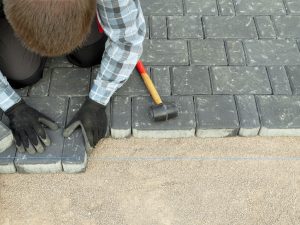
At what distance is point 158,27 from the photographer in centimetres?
332

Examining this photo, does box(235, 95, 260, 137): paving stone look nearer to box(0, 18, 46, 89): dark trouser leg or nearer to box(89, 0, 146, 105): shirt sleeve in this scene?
box(89, 0, 146, 105): shirt sleeve

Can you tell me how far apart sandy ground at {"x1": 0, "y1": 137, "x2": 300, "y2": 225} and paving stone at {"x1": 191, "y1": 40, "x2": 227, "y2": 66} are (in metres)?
0.66

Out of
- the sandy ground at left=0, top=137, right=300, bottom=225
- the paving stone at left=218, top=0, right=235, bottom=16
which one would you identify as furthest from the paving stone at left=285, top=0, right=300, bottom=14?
the sandy ground at left=0, top=137, right=300, bottom=225

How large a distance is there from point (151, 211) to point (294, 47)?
178cm

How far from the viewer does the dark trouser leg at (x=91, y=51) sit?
2887 millimetres

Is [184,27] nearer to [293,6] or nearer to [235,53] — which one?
[235,53]

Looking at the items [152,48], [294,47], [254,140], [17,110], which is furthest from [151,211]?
[294,47]

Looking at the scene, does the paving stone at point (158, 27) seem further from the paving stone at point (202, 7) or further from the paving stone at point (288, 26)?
the paving stone at point (288, 26)

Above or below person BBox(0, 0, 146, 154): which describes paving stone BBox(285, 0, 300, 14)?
below

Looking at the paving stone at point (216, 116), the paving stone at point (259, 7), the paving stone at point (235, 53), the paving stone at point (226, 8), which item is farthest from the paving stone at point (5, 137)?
the paving stone at point (259, 7)

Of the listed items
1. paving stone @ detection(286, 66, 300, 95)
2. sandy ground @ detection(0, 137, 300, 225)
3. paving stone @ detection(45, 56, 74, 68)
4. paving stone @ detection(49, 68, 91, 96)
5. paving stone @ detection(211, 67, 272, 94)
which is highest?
paving stone @ detection(45, 56, 74, 68)

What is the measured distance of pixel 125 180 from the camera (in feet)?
8.51

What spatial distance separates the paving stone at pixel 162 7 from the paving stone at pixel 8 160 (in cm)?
164

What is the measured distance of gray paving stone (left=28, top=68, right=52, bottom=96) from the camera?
9.38 feet
